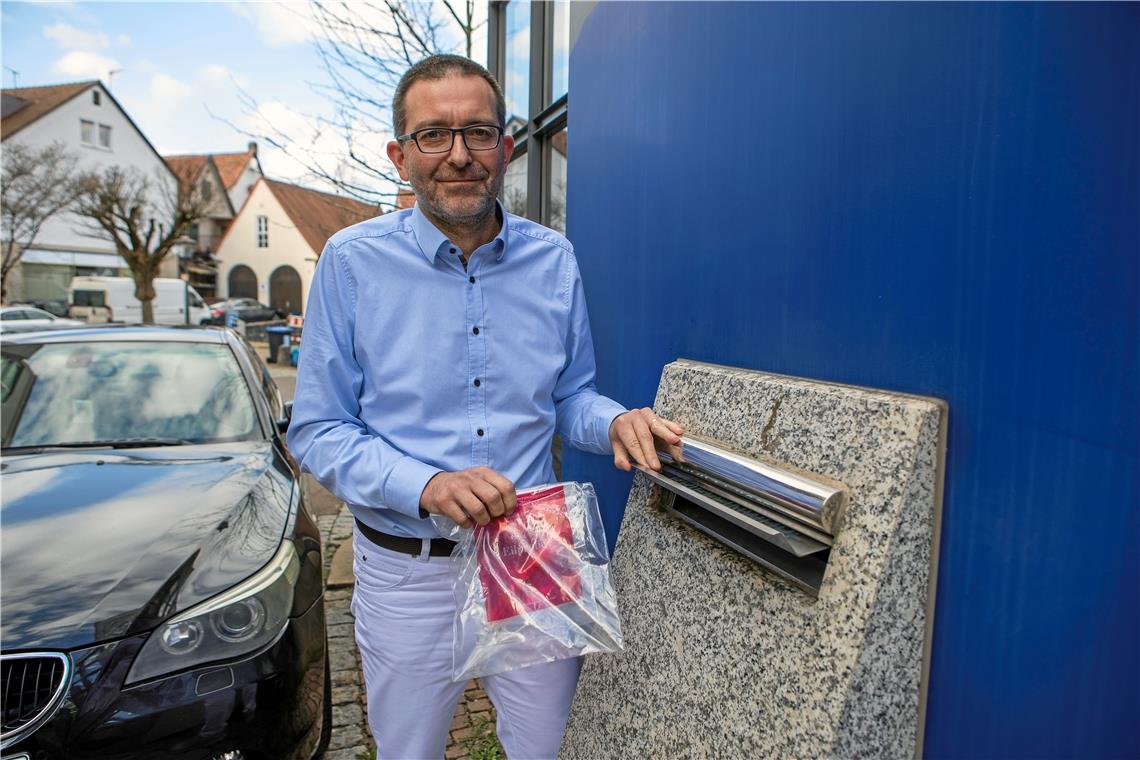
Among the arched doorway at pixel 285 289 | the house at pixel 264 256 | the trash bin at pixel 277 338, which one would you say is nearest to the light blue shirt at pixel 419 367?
the trash bin at pixel 277 338

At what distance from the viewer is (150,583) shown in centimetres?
229

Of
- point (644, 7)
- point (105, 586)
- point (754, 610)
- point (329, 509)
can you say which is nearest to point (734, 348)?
point (754, 610)

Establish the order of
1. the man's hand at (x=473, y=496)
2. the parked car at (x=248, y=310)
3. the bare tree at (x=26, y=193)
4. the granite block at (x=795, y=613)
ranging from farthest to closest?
the parked car at (x=248, y=310) < the bare tree at (x=26, y=193) < the man's hand at (x=473, y=496) < the granite block at (x=795, y=613)

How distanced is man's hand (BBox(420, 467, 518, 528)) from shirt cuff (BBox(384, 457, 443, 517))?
0.14ft

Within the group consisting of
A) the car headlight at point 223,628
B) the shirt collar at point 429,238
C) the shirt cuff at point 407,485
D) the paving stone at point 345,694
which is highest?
the shirt collar at point 429,238

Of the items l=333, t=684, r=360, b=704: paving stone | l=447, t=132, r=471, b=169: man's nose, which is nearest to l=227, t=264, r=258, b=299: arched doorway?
l=333, t=684, r=360, b=704: paving stone

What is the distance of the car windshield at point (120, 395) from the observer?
3428mm

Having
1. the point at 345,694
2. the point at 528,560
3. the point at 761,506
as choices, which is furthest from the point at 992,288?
the point at 345,694

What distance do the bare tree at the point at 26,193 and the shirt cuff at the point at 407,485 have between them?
27269 millimetres

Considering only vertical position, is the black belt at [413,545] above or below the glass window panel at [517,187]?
below

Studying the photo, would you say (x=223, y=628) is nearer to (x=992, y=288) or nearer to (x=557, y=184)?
(x=992, y=288)

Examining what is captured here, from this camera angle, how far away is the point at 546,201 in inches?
210

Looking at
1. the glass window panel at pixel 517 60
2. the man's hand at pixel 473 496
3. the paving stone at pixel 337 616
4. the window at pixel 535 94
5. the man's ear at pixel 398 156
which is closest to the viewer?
the man's hand at pixel 473 496

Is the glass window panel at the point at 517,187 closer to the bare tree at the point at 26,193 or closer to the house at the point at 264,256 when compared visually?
the bare tree at the point at 26,193
